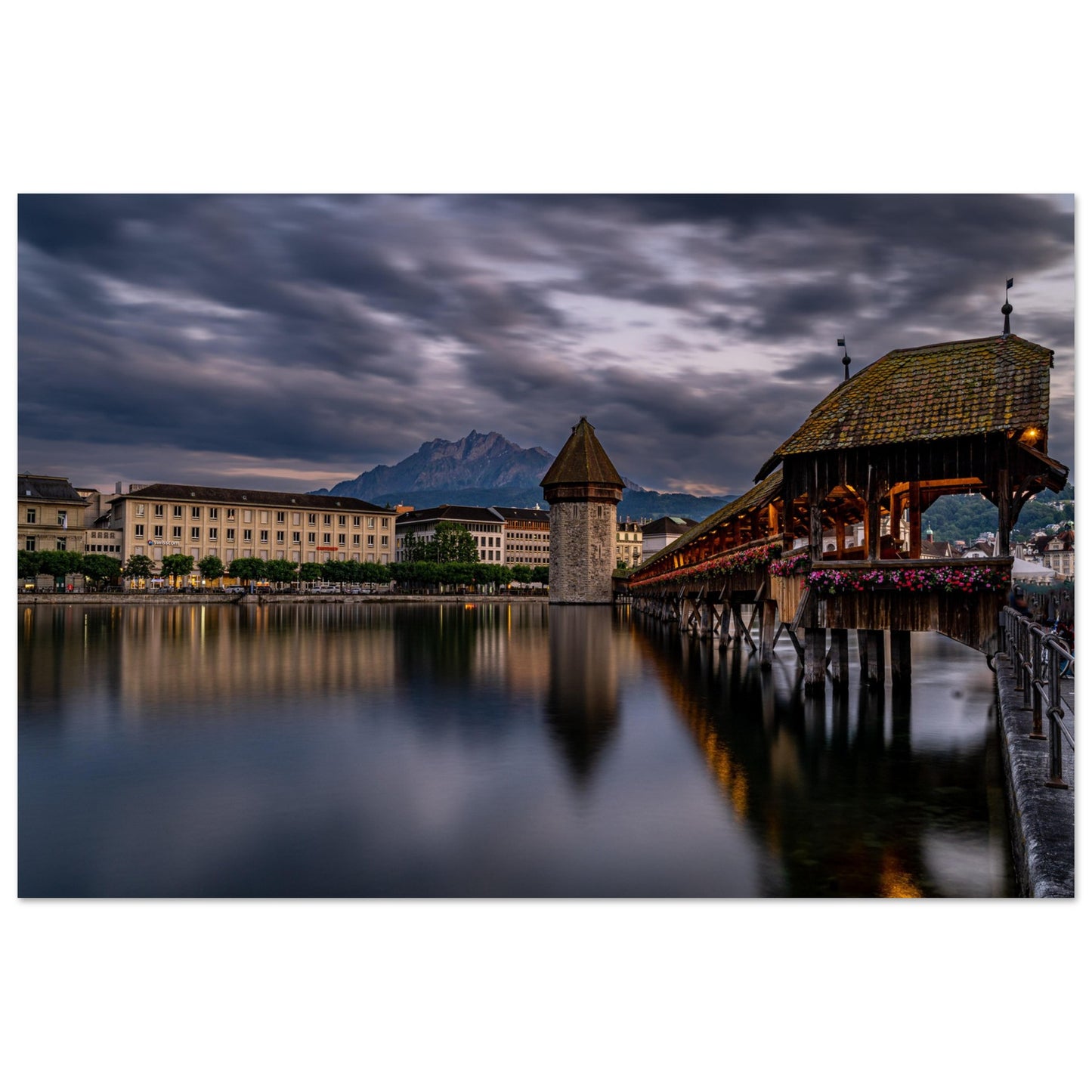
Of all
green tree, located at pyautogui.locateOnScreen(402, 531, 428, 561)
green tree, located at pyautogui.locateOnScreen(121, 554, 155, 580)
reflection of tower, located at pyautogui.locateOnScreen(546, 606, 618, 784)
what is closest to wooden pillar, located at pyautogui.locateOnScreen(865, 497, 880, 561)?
reflection of tower, located at pyautogui.locateOnScreen(546, 606, 618, 784)

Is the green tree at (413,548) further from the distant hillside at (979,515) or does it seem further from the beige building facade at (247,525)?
the distant hillside at (979,515)

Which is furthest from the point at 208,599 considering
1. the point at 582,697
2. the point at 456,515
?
the point at 582,697

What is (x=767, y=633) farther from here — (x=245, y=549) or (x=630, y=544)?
(x=630, y=544)

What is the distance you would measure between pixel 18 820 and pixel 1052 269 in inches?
463

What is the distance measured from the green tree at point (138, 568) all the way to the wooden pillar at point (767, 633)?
85.7 m

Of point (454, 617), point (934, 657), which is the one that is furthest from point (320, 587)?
point (934, 657)

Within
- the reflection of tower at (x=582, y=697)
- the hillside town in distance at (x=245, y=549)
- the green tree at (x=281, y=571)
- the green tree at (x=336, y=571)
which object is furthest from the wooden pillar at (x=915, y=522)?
the green tree at (x=336, y=571)

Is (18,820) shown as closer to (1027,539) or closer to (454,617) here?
(1027,539)

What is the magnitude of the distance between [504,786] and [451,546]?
390ft

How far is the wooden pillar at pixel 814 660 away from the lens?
16.5 m

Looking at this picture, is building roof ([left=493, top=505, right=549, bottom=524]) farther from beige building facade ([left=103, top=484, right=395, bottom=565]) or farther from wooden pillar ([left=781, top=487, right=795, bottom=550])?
wooden pillar ([left=781, top=487, right=795, bottom=550])

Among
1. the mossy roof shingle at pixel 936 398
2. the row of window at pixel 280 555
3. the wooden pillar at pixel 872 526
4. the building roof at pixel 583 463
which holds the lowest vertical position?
the row of window at pixel 280 555

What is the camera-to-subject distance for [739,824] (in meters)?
8.67
